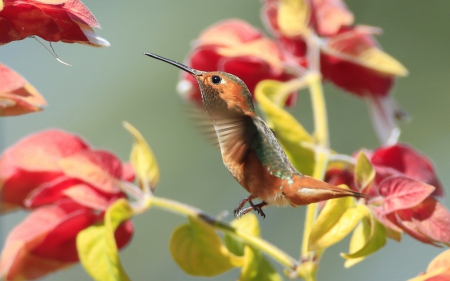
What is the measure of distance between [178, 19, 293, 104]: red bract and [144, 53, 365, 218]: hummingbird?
14 cm

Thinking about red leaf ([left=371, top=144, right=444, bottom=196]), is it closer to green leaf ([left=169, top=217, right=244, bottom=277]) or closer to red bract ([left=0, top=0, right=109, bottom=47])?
green leaf ([left=169, top=217, right=244, bottom=277])

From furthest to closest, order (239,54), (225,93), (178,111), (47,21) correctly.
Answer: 1. (178,111)
2. (239,54)
3. (225,93)
4. (47,21)

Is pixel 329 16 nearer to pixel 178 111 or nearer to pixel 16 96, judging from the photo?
pixel 16 96

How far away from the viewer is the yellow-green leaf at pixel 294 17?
21.6 inches

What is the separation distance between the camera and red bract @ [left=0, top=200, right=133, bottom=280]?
42cm

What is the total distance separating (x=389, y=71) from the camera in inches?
21.2

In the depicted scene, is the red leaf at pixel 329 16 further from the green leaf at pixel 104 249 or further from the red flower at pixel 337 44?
the green leaf at pixel 104 249

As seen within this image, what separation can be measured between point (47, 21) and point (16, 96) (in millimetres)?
50

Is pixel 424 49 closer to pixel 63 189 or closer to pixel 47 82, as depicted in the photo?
pixel 47 82

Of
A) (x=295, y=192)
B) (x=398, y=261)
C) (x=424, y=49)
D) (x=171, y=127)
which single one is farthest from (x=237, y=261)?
(x=424, y=49)

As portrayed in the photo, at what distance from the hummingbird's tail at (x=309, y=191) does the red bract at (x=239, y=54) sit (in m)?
0.18

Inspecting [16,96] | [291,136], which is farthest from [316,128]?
[16,96]

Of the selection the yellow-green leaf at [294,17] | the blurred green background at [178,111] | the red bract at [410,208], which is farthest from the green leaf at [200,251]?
the blurred green background at [178,111]

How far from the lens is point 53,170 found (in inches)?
17.7
